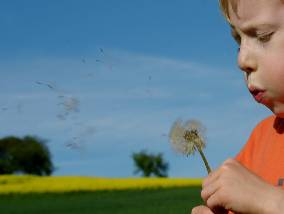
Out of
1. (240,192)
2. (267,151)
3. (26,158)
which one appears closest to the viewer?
(240,192)

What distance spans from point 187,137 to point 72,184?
16301mm

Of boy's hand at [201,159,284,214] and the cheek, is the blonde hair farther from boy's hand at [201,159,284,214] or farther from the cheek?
boy's hand at [201,159,284,214]

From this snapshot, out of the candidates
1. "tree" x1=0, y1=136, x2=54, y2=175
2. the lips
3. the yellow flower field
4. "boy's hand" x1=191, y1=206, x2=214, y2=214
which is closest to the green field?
the yellow flower field

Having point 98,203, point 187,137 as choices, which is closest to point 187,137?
point 187,137

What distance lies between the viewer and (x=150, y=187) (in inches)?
682

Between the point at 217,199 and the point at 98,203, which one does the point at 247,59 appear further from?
the point at 98,203

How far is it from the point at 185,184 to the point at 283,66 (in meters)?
17.6

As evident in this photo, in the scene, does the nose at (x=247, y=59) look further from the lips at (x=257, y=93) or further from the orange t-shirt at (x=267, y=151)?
the orange t-shirt at (x=267, y=151)

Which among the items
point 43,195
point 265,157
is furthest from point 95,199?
point 265,157

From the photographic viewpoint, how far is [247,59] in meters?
1.65

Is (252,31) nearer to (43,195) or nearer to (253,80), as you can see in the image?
(253,80)

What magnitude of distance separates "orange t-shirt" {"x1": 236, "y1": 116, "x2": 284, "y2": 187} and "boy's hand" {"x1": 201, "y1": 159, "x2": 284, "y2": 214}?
20 cm

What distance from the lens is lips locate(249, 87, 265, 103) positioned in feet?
5.43

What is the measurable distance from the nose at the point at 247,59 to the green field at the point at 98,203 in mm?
7656
